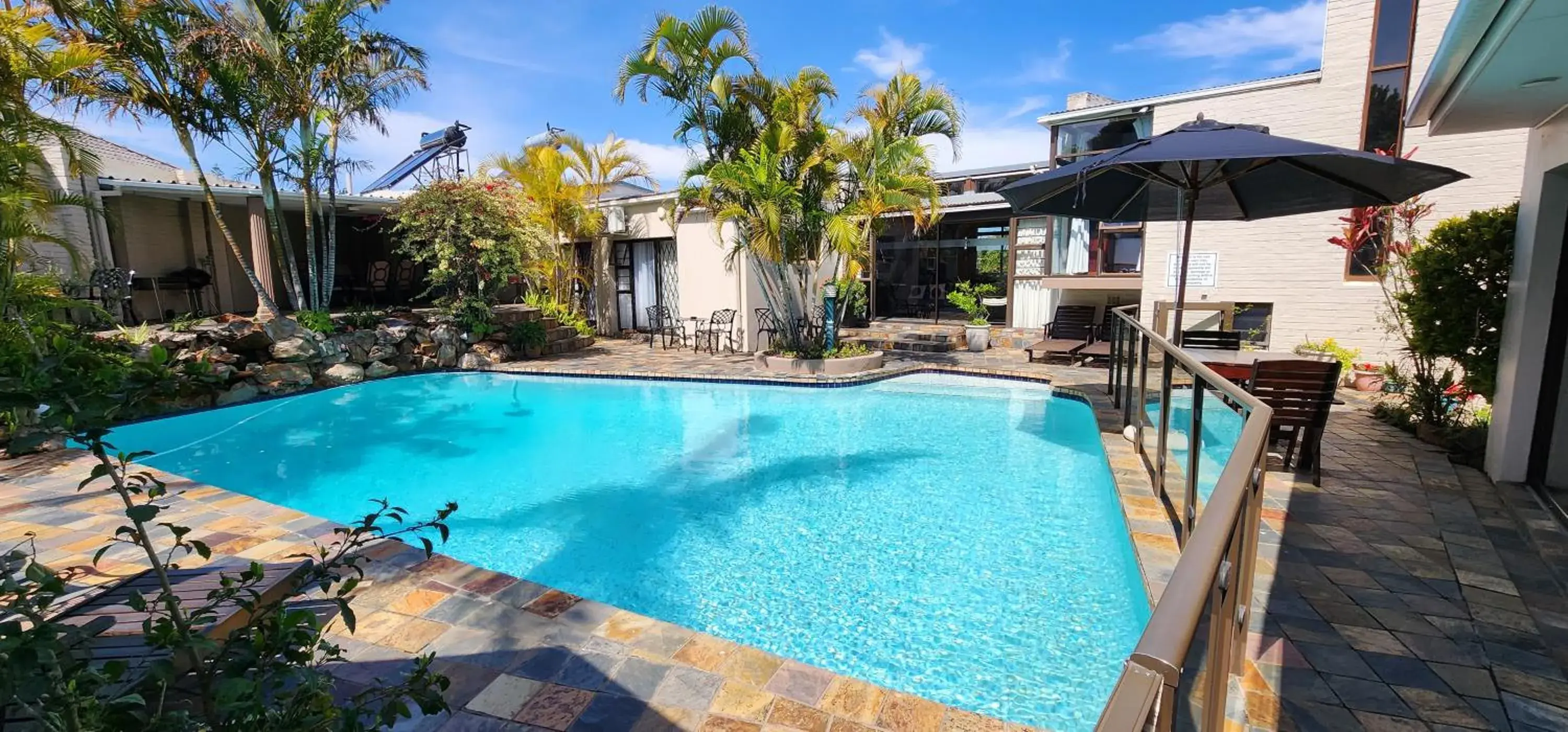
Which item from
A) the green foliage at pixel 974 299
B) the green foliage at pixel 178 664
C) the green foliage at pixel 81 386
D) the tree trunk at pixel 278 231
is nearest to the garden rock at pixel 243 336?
the tree trunk at pixel 278 231

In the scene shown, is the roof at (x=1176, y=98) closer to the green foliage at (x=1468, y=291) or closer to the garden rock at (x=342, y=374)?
the green foliage at (x=1468, y=291)

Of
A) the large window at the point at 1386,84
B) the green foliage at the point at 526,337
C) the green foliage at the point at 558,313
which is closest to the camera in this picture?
the large window at the point at 1386,84

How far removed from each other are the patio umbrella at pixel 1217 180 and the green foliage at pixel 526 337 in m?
10.1

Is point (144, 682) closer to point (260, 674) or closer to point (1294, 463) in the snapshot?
point (260, 674)

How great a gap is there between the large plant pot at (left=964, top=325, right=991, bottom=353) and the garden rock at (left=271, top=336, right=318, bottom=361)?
1155 cm

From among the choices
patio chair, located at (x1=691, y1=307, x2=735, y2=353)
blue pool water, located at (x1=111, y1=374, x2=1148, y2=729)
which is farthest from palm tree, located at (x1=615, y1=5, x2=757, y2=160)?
blue pool water, located at (x1=111, y1=374, x2=1148, y2=729)

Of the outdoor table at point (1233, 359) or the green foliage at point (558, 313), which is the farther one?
the green foliage at point (558, 313)

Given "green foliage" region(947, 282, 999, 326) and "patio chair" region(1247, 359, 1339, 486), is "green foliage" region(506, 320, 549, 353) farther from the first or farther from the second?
"patio chair" region(1247, 359, 1339, 486)

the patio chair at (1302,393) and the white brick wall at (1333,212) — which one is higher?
the white brick wall at (1333,212)

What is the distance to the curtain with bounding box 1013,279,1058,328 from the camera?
46.6 ft

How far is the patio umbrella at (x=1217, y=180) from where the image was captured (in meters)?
4.52

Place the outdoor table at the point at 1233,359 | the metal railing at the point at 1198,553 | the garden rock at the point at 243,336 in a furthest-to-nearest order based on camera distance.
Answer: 1. the garden rock at the point at 243,336
2. the outdoor table at the point at 1233,359
3. the metal railing at the point at 1198,553

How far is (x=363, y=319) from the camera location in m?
12.3

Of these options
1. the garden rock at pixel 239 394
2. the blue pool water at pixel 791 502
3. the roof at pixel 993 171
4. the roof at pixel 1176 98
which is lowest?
the blue pool water at pixel 791 502
